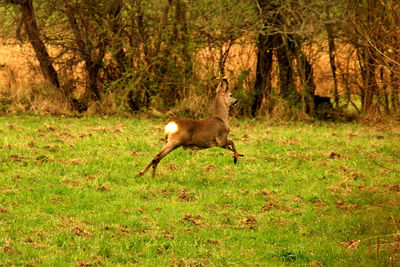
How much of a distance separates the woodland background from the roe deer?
6.17m

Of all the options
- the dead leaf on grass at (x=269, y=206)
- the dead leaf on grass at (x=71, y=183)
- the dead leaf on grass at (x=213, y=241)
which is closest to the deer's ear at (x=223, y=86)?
the dead leaf on grass at (x=269, y=206)

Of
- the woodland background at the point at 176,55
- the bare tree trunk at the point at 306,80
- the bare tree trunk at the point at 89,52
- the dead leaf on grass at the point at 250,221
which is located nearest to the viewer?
the dead leaf on grass at the point at 250,221

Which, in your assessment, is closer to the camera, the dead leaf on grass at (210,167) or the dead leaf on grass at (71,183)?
the dead leaf on grass at (71,183)

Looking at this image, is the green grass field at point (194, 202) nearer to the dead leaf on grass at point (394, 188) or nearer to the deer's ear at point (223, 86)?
the dead leaf on grass at point (394, 188)

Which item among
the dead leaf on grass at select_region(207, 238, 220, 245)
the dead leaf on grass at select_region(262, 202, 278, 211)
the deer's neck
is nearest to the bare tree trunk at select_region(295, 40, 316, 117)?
the deer's neck

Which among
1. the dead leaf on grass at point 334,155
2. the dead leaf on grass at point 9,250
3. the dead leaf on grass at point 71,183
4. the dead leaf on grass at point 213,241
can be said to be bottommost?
the dead leaf on grass at point 334,155

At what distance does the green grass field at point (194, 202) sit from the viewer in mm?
6508

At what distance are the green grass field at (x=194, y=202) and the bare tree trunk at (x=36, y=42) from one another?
3756 mm

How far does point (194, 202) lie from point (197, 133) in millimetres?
1520

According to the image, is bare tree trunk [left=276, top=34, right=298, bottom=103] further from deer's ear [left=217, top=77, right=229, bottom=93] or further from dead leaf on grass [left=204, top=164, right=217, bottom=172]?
dead leaf on grass [left=204, top=164, right=217, bottom=172]

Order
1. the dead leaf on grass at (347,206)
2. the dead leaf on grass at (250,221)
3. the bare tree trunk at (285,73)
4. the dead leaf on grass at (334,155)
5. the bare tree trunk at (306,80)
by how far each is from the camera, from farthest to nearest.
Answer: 1. the bare tree trunk at (285,73)
2. the bare tree trunk at (306,80)
3. the dead leaf on grass at (334,155)
4. the dead leaf on grass at (347,206)
5. the dead leaf on grass at (250,221)

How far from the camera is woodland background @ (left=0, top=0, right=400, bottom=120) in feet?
55.3

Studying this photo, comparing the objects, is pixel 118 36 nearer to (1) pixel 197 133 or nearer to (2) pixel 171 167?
(2) pixel 171 167

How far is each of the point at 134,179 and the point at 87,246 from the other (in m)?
2.97
